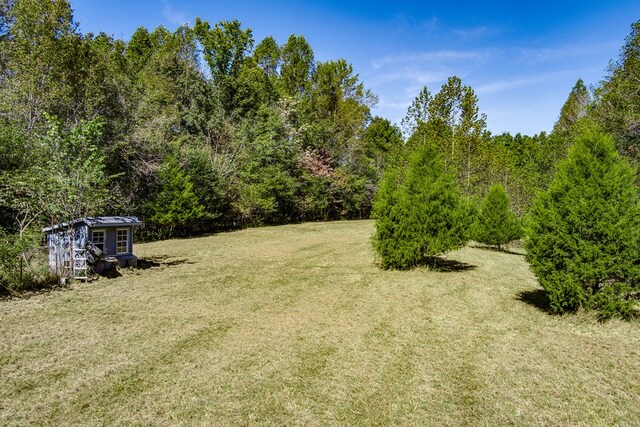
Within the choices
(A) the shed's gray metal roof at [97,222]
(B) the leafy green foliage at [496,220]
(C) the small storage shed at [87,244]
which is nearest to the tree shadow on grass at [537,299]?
(B) the leafy green foliage at [496,220]

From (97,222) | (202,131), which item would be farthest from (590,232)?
(202,131)

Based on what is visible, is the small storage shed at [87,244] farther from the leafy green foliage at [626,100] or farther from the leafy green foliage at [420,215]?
the leafy green foliage at [626,100]

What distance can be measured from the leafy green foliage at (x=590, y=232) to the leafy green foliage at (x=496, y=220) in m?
11.9

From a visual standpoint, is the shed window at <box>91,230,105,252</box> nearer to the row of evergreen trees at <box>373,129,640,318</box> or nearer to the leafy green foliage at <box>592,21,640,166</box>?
the row of evergreen trees at <box>373,129,640,318</box>

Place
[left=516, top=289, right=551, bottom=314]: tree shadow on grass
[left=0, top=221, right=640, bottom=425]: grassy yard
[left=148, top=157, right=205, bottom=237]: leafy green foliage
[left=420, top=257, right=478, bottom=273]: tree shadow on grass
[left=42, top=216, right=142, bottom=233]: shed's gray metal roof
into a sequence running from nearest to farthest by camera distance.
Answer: [left=0, top=221, right=640, bottom=425]: grassy yard → [left=516, top=289, right=551, bottom=314]: tree shadow on grass → [left=42, top=216, right=142, bottom=233]: shed's gray metal roof → [left=420, top=257, right=478, bottom=273]: tree shadow on grass → [left=148, top=157, right=205, bottom=237]: leafy green foliage

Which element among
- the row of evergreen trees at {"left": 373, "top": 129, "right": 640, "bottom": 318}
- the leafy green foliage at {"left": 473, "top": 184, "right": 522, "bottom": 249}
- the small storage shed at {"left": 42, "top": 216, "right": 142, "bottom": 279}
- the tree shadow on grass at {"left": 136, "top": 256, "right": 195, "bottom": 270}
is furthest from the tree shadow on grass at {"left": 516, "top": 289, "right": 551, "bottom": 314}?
the small storage shed at {"left": 42, "top": 216, "right": 142, "bottom": 279}

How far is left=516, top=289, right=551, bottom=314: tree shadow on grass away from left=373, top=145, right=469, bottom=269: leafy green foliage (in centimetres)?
276

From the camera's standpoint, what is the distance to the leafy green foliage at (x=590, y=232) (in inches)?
279

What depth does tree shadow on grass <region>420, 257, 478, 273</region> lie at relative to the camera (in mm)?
13341

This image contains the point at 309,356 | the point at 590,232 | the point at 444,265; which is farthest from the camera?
the point at 444,265

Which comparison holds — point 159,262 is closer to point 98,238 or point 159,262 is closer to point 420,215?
point 98,238

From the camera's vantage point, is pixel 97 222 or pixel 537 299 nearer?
pixel 537 299

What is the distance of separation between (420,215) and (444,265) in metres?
3.00

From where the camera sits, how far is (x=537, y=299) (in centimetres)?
959
